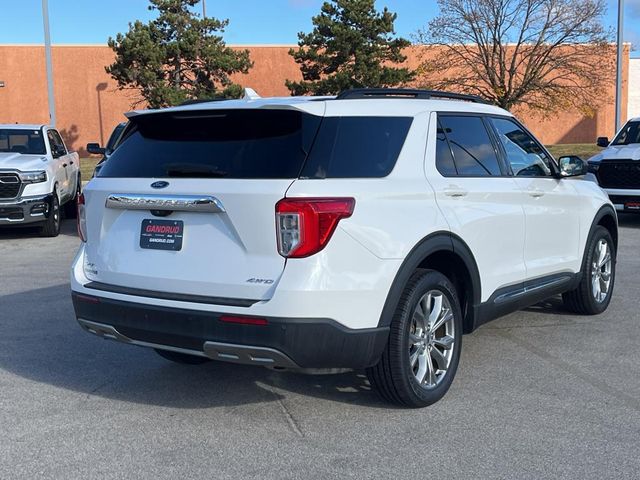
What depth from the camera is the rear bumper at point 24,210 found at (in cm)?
1204

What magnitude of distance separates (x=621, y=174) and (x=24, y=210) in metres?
10.2

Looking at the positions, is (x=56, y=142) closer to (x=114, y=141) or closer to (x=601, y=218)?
(x=114, y=141)

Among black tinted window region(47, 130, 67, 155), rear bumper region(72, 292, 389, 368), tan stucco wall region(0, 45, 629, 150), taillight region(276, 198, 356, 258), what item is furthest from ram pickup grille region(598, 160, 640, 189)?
tan stucco wall region(0, 45, 629, 150)

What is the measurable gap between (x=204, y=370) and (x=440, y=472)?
7.31 ft

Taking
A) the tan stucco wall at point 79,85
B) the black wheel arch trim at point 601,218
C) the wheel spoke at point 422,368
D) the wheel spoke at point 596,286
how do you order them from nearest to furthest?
the wheel spoke at point 422,368, the black wheel arch trim at point 601,218, the wheel spoke at point 596,286, the tan stucco wall at point 79,85

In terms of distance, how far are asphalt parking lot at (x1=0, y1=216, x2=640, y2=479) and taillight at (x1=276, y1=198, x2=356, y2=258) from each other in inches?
42.8

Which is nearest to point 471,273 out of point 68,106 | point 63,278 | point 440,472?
point 440,472

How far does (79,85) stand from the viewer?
126ft

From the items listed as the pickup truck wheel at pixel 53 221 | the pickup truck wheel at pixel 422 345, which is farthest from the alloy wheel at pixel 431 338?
the pickup truck wheel at pixel 53 221

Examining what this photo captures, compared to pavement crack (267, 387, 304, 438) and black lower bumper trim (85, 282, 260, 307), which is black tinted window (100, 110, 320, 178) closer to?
black lower bumper trim (85, 282, 260, 307)

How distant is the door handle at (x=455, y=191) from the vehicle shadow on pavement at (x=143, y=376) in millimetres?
1357

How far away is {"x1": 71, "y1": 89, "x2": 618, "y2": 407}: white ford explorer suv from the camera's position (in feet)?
12.3

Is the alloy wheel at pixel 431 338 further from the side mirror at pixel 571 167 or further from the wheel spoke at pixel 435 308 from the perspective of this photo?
the side mirror at pixel 571 167

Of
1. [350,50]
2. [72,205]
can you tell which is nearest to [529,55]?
[350,50]
